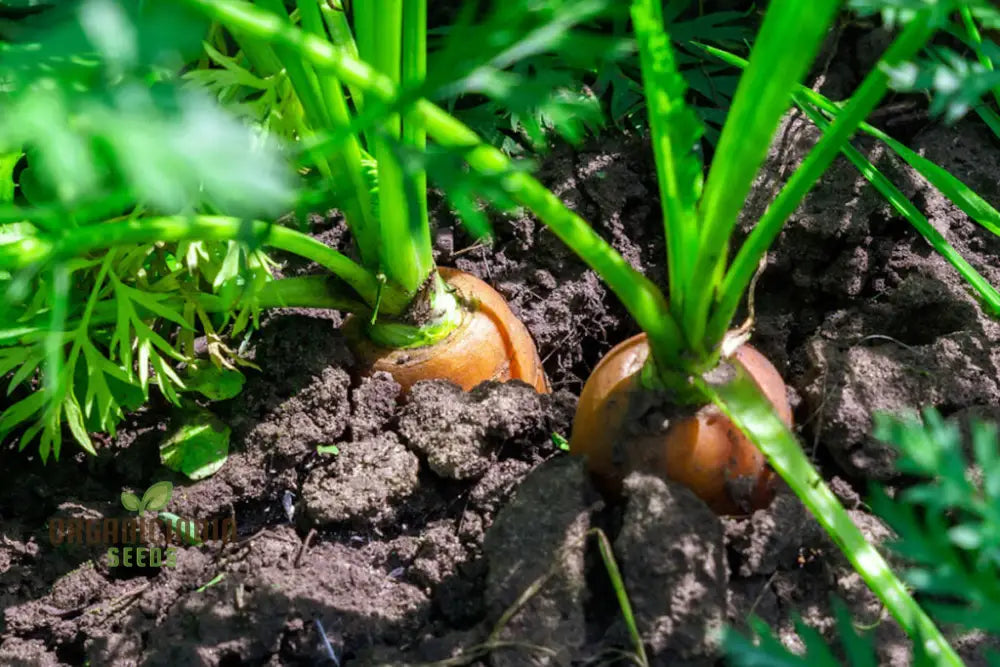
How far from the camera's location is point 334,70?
786mm

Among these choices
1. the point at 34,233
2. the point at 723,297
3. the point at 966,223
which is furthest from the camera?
the point at 966,223

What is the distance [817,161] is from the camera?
3.18 ft

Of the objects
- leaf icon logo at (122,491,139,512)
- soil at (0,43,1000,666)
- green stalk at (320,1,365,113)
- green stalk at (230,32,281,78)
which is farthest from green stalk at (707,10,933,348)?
leaf icon logo at (122,491,139,512)

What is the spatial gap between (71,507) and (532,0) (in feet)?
3.13

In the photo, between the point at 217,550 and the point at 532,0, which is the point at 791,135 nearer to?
the point at 532,0

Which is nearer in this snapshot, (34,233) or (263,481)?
(34,233)

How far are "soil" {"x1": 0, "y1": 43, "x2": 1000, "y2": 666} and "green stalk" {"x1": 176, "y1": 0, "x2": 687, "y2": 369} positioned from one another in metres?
0.19

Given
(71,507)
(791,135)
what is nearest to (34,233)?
(71,507)

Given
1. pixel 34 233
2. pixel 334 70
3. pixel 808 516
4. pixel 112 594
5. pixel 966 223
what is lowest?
pixel 112 594

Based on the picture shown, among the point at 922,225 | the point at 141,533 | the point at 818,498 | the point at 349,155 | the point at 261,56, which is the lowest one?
the point at 141,533

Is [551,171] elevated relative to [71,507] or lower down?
elevated

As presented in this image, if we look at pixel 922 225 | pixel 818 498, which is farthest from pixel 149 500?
pixel 922 225

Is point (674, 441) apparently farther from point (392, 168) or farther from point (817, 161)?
point (392, 168)

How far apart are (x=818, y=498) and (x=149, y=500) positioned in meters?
0.88
